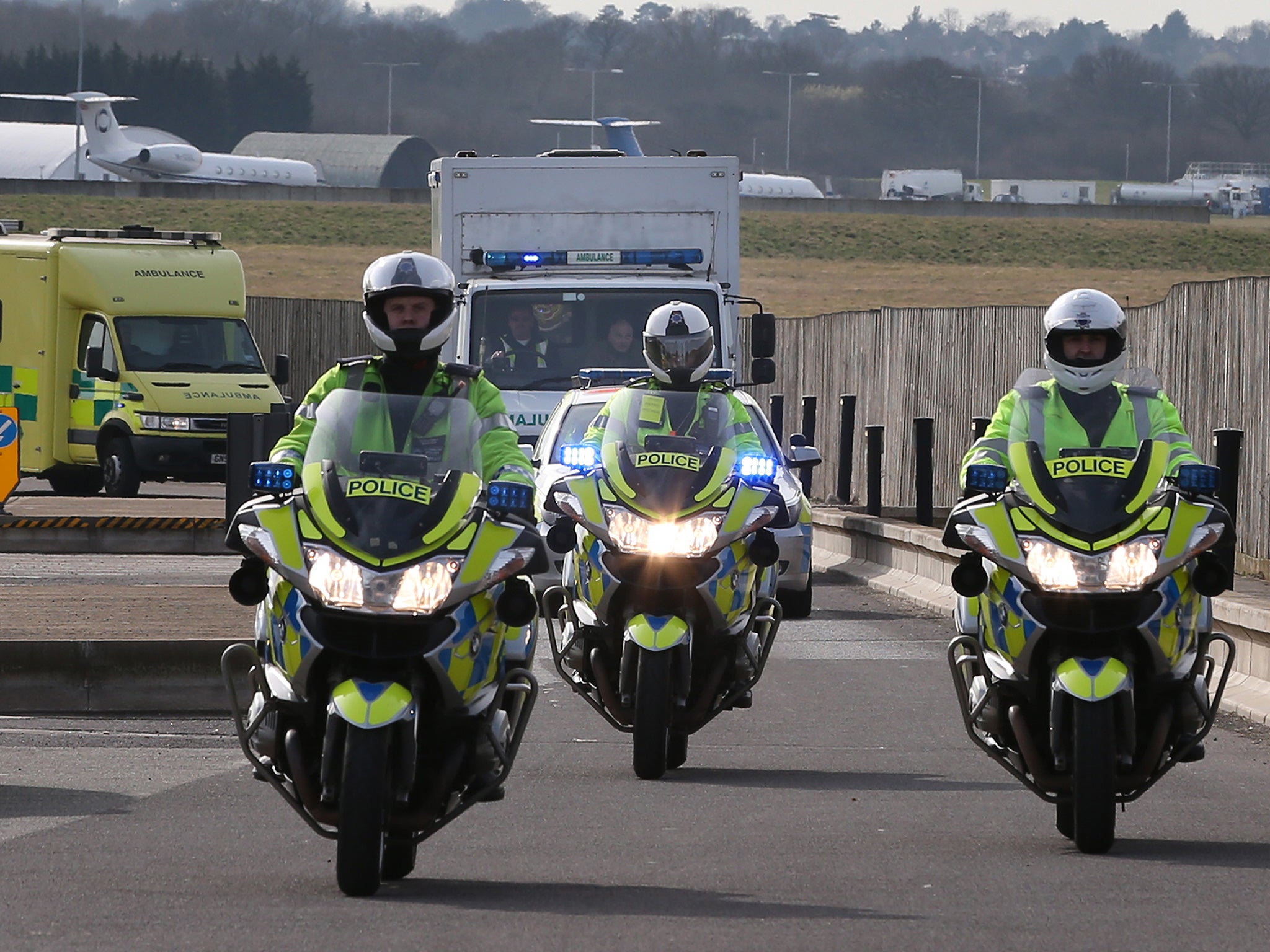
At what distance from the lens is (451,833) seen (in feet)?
28.0

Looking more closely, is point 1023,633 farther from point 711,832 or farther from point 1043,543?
point 711,832

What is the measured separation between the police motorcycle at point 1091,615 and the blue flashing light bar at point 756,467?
235 cm

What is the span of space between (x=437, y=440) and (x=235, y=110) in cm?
15577

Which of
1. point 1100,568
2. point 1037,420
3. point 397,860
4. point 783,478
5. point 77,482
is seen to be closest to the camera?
point 397,860

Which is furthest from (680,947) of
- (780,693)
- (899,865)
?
(780,693)

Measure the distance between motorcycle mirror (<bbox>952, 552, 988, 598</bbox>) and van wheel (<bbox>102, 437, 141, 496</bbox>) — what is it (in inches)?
872

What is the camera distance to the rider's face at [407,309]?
7.59 meters

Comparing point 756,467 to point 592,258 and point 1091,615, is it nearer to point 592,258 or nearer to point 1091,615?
point 1091,615

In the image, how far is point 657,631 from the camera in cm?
994

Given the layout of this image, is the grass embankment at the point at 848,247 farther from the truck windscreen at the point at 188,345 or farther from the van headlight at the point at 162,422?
the van headlight at the point at 162,422

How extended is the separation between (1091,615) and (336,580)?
239cm

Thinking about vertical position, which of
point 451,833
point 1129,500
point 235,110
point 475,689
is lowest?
point 451,833

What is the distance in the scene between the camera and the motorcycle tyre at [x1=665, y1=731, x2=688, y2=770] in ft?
33.3

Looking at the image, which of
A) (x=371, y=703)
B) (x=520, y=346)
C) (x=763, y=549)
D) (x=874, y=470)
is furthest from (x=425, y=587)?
(x=874, y=470)
